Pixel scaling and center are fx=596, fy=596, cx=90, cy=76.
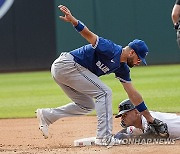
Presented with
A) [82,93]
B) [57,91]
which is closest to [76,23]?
[82,93]

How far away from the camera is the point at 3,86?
49.3 ft

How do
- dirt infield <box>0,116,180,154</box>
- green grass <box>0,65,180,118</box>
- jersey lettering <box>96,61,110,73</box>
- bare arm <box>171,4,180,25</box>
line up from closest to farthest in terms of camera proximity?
dirt infield <box>0,116,180,154</box>
jersey lettering <box>96,61,110,73</box>
bare arm <box>171,4,180,25</box>
green grass <box>0,65,180,118</box>

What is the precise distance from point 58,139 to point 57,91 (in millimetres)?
6085

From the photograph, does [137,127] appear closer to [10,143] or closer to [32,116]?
[10,143]

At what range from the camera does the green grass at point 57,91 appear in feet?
34.7

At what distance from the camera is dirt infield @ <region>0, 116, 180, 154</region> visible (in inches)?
227

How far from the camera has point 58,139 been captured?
7.43 m

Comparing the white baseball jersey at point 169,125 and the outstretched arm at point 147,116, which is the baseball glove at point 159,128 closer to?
the outstretched arm at point 147,116

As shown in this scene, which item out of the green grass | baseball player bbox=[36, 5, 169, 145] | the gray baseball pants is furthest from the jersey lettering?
the green grass

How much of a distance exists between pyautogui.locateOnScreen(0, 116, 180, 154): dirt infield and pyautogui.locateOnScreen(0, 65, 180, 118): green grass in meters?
0.92

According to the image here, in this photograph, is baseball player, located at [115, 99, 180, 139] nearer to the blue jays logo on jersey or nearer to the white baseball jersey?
the white baseball jersey

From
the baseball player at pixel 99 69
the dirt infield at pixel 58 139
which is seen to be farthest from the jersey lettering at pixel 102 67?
the dirt infield at pixel 58 139

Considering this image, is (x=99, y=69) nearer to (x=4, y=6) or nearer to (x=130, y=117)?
(x=130, y=117)

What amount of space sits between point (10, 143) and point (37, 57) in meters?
12.2
